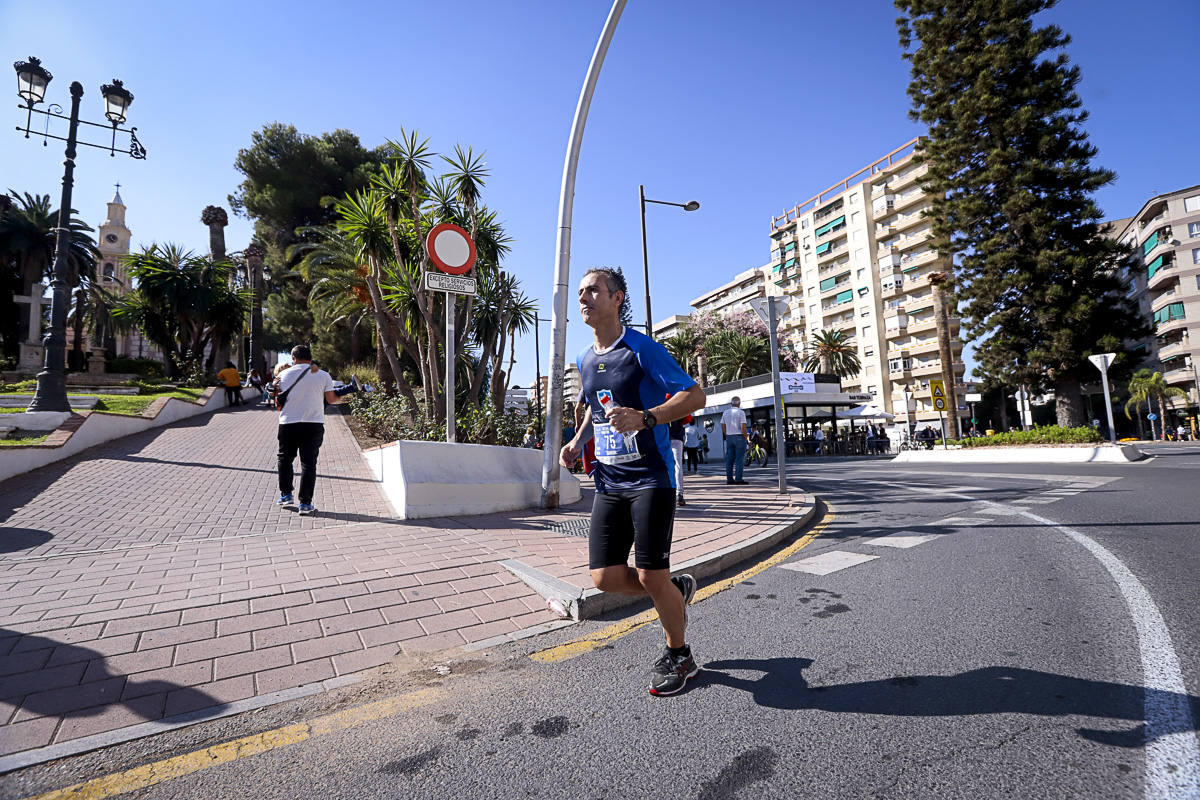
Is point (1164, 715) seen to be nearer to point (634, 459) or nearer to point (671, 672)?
point (671, 672)

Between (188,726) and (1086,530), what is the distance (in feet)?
22.7

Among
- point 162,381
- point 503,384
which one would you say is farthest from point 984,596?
point 162,381

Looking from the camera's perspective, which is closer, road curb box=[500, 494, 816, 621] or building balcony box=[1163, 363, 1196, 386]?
road curb box=[500, 494, 816, 621]

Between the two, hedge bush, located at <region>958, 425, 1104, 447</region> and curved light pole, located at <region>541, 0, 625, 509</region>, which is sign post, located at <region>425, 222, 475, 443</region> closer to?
curved light pole, located at <region>541, 0, 625, 509</region>

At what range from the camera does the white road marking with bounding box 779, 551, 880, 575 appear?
4.41 m

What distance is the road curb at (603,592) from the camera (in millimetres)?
3506

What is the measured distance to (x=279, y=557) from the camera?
15.0 feet

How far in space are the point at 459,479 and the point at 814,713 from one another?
5.16m

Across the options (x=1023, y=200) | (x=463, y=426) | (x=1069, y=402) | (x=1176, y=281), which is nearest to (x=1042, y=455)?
(x=1069, y=402)

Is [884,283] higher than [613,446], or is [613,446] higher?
[884,283]

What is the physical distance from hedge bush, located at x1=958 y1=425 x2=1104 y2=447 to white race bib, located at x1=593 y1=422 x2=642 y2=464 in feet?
64.6

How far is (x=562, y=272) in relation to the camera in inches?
291

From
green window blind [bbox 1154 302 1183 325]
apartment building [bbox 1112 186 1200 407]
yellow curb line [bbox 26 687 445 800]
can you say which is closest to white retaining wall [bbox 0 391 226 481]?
yellow curb line [bbox 26 687 445 800]

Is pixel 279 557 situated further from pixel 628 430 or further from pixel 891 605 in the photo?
pixel 891 605
